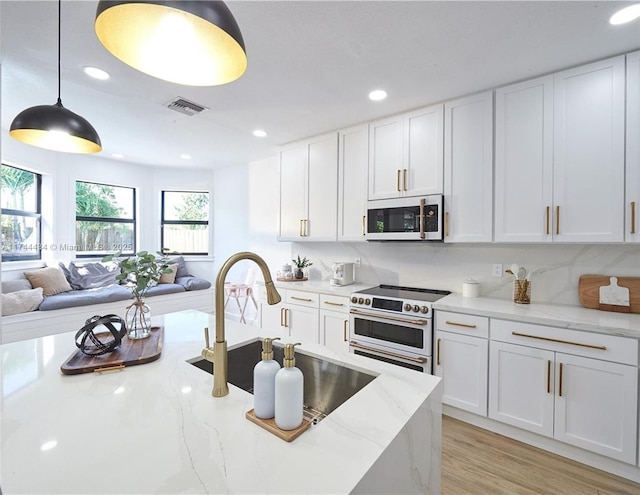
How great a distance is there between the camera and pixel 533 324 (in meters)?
1.93

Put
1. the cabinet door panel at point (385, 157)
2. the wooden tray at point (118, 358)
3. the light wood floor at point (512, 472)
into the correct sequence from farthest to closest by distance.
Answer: the cabinet door panel at point (385, 157), the light wood floor at point (512, 472), the wooden tray at point (118, 358)

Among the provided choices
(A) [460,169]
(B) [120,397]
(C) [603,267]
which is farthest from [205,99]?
(C) [603,267]

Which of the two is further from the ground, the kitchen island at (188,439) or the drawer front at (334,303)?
the kitchen island at (188,439)

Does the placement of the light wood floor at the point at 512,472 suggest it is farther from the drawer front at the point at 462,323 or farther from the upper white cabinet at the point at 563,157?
the upper white cabinet at the point at 563,157

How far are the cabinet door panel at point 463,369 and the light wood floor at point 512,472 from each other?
9.3 inches

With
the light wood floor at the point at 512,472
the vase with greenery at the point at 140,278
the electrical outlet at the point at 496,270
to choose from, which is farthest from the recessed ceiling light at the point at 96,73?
the light wood floor at the point at 512,472

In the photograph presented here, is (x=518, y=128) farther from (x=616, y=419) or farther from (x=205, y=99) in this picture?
(x=205, y=99)

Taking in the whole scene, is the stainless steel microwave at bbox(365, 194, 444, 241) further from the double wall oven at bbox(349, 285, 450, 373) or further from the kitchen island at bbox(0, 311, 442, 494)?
the kitchen island at bbox(0, 311, 442, 494)

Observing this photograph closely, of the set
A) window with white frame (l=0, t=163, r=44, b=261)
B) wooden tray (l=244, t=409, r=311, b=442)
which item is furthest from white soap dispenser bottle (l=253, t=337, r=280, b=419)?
window with white frame (l=0, t=163, r=44, b=261)

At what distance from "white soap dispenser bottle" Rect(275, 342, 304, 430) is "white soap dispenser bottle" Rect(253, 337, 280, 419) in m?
0.04

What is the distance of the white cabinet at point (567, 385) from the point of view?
167 centimetres

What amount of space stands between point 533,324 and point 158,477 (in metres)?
2.21

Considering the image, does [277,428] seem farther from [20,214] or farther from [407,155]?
[20,214]

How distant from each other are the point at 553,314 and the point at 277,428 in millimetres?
2080
